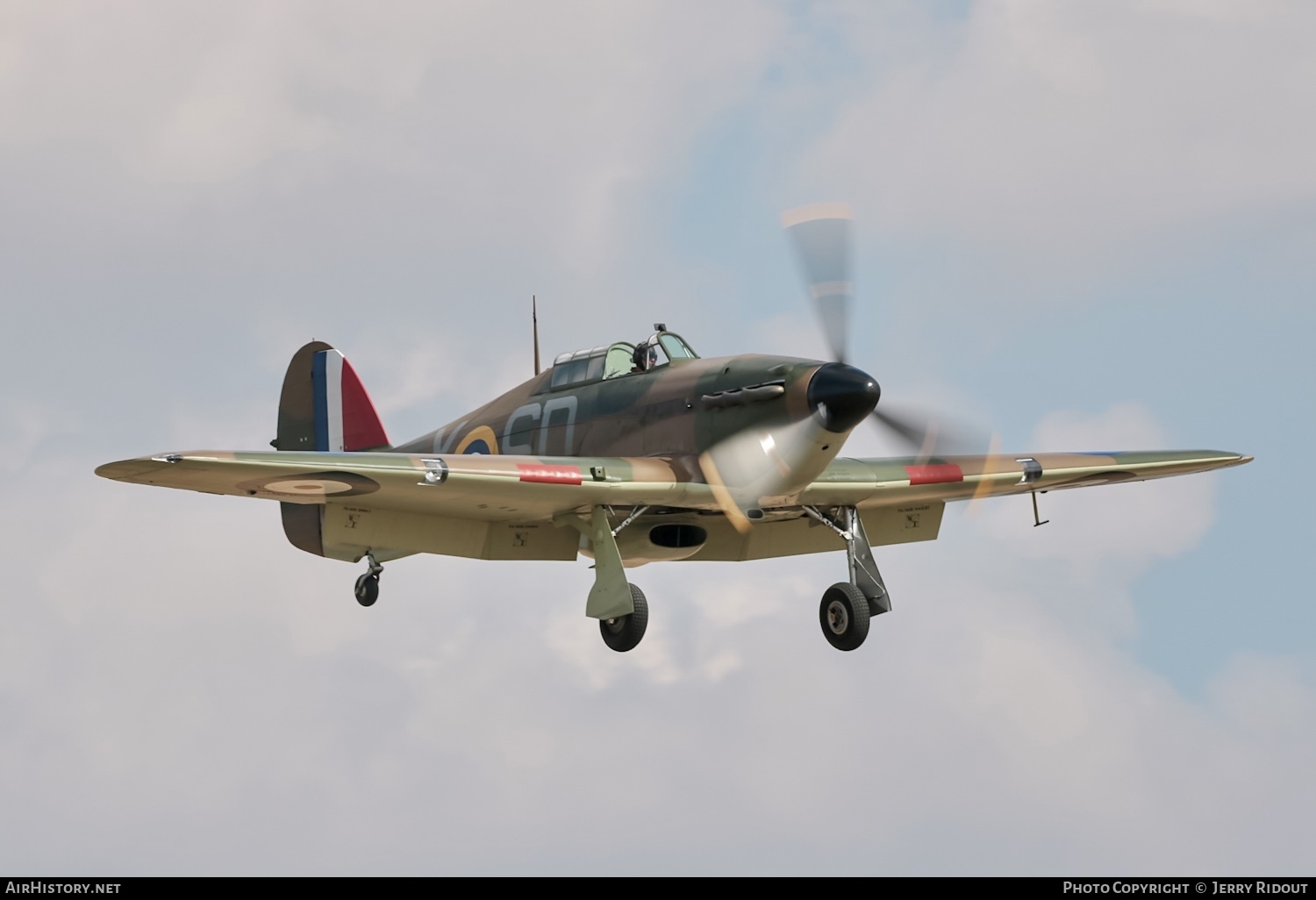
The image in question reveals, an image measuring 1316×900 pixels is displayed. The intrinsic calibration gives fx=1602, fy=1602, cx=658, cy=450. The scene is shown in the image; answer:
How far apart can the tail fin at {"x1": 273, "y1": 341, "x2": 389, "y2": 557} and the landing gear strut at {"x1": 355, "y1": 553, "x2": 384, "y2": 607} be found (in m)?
2.61

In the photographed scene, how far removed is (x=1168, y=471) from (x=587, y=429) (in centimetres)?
870

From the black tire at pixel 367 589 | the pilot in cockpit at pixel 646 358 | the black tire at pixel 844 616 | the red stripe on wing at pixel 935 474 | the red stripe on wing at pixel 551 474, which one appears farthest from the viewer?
the black tire at pixel 367 589

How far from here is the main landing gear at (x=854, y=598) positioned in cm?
1822

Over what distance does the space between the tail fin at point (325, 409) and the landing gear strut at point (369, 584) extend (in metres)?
2.61

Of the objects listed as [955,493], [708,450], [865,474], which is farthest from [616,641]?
[955,493]

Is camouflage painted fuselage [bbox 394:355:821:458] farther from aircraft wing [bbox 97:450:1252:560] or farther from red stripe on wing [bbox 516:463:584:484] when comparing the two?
red stripe on wing [bbox 516:463:584:484]

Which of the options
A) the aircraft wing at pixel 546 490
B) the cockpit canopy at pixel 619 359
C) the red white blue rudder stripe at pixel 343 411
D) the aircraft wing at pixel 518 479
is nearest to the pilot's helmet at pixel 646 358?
the cockpit canopy at pixel 619 359

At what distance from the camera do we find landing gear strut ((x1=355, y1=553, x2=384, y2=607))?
70.0 ft

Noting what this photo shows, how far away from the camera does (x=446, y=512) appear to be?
1809 centimetres

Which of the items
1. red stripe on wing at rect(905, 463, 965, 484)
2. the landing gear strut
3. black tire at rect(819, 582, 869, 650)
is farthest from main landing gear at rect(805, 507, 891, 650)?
the landing gear strut

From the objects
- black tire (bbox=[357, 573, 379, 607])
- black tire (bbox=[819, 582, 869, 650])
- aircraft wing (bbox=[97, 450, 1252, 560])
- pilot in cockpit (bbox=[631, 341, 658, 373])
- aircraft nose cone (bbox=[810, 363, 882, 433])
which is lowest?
black tire (bbox=[819, 582, 869, 650])

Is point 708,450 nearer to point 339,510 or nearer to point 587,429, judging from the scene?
point 587,429

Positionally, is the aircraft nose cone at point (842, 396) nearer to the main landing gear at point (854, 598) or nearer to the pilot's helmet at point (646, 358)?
the main landing gear at point (854, 598)

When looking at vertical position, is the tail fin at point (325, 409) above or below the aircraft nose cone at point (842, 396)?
above
